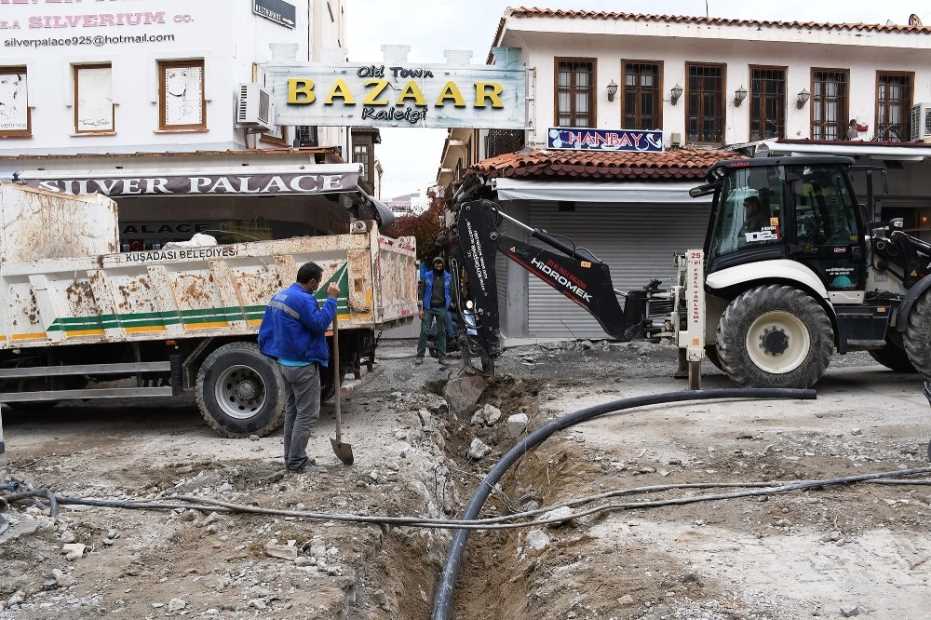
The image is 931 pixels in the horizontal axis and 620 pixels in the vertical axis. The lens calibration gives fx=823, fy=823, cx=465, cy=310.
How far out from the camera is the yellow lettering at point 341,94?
16.1 metres

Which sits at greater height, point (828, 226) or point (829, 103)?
point (829, 103)

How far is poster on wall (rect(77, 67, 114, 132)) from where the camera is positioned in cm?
1612

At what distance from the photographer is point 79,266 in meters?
8.52

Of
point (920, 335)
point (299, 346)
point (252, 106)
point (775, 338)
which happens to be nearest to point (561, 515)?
point (299, 346)

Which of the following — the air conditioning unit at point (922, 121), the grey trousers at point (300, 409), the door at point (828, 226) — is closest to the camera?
the grey trousers at point (300, 409)

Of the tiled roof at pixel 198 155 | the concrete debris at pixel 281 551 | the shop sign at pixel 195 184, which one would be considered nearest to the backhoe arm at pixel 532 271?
the shop sign at pixel 195 184

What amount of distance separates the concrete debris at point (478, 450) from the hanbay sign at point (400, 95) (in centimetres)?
878

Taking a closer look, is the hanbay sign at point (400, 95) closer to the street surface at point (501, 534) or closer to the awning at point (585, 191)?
the awning at point (585, 191)

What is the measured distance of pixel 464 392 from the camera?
11.2 m

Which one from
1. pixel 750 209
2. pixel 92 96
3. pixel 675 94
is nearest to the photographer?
pixel 750 209

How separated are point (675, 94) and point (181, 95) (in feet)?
32.4

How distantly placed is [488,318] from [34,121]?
1122cm

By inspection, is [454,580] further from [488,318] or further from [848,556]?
[488,318]

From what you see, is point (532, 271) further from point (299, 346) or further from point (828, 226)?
point (299, 346)
